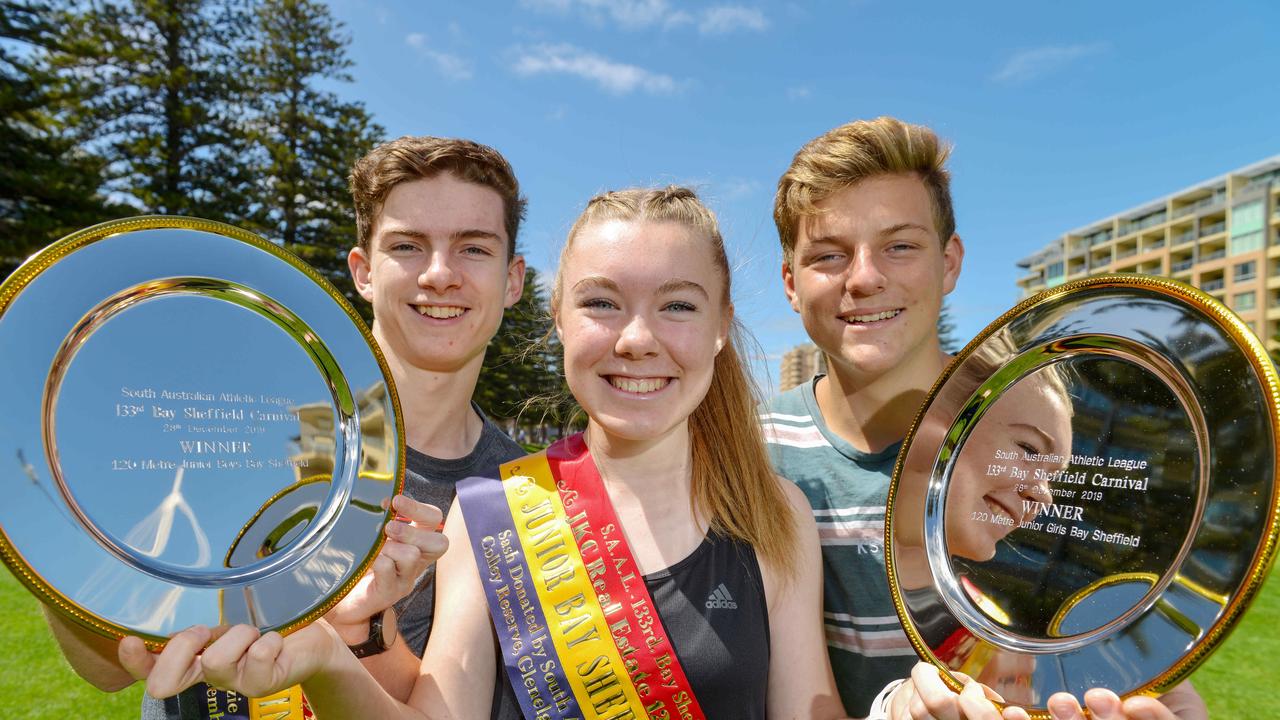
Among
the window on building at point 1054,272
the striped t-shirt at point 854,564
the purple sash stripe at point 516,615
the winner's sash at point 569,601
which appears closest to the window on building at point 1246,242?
the window on building at point 1054,272

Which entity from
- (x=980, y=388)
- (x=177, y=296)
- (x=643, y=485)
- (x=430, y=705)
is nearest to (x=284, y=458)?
(x=177, y=296)

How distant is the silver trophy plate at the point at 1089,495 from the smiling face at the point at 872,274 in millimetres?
534

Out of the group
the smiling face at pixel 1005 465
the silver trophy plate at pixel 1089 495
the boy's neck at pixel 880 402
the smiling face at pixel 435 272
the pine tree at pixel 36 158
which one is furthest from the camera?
the pine tree at pixel 36 158

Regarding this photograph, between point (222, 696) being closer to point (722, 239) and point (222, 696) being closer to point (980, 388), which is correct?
point (722, 239)

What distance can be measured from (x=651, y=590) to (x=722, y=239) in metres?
1.16

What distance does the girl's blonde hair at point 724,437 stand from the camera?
228cm

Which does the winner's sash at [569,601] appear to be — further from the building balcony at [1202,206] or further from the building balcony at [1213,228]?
the building balcony at [1213,228]

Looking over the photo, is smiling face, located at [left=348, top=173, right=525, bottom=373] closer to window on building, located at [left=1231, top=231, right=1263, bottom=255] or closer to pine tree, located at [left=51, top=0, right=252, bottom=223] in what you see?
pine tree, located at [left=51, top=0, right=252, bottom=223]

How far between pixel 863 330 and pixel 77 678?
30.4 feet

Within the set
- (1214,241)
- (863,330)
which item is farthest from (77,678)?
(1214,241)

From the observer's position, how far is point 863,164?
2.66 metres

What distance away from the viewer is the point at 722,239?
2398mm

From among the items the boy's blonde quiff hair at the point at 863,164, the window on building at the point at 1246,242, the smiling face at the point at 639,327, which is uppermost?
the window on building at the point at 1246,242

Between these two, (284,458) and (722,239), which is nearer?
(284,458)
